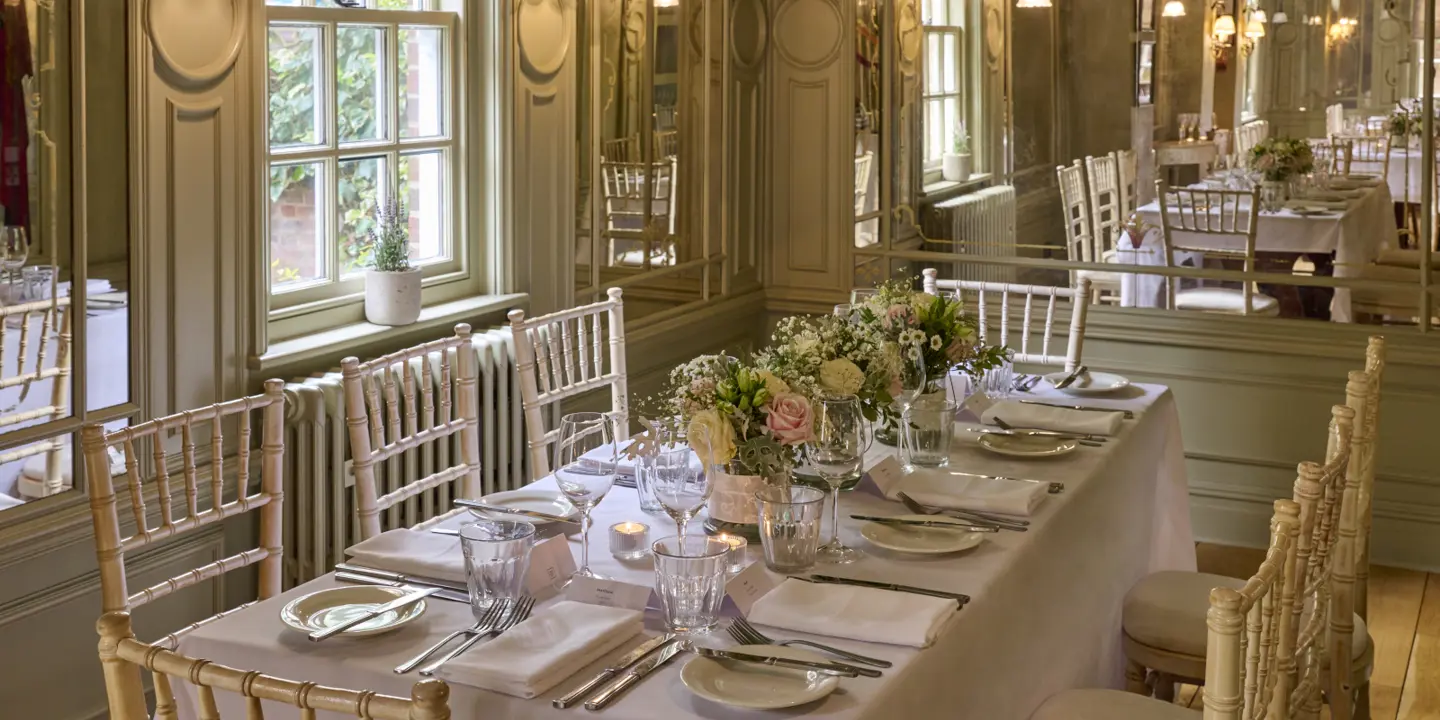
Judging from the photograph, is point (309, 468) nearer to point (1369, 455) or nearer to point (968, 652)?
point (968, 652)

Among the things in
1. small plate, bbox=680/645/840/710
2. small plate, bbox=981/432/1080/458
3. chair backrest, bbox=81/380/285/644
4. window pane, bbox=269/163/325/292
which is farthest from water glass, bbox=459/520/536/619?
window pane, bbox=269/163/325/292

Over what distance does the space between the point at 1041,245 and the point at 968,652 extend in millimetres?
3279

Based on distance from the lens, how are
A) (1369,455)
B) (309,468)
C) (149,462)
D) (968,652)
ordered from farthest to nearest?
(309,468), (149,462), (1369,455), (968,652)

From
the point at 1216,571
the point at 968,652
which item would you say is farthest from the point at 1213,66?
the point at 968,652

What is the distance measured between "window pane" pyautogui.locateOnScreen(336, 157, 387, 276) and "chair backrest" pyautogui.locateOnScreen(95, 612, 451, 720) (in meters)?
2.31

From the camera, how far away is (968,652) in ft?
6.76

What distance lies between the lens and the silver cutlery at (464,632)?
1.88 meters

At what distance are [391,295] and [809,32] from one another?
2196 mm

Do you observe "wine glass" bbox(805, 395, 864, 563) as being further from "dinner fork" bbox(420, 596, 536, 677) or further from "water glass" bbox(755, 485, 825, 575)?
"dinner fork" bbox(420, 596, 536, 677)

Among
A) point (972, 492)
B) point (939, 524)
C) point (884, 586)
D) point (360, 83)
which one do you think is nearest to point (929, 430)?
point (972, 492)

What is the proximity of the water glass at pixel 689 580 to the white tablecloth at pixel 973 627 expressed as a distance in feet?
0.25

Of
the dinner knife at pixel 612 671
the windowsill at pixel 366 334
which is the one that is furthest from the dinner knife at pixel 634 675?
the windowsill at pixel 366 334

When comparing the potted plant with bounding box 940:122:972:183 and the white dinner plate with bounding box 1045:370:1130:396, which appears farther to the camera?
the potted plant with bounding box 940:122:972:183

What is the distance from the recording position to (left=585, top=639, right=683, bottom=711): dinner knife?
176cm
